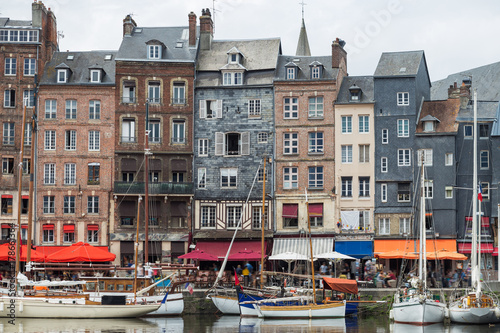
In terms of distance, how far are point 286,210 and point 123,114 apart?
44.7 ft

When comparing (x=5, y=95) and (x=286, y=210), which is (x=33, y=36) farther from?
(x=286, y=210)

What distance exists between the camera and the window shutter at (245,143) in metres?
62.8

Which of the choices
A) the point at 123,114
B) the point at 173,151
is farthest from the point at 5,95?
the point at 173,151

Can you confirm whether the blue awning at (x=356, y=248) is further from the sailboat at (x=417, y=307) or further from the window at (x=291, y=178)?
the sailboat at (x=417, y=307)

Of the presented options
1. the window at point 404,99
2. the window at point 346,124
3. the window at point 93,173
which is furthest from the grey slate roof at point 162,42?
the window at point 404,99

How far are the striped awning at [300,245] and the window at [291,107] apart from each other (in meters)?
8.88

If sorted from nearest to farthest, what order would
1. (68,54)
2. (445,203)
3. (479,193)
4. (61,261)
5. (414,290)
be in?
(414,290)
(479,193)
(61,261)
(445,203)
(68,54)

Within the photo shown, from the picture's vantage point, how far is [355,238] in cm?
6056

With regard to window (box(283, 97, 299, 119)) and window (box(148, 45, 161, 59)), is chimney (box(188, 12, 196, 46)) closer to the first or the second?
window (box(148, 45, 161, 59))

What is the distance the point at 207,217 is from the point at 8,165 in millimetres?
14788

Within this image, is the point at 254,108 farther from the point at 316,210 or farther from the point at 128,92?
the point at 128,92

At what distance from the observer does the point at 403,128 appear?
61.3 m

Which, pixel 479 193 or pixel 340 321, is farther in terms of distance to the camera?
pixel 479 193

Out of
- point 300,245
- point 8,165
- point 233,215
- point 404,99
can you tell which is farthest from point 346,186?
point 8,165
